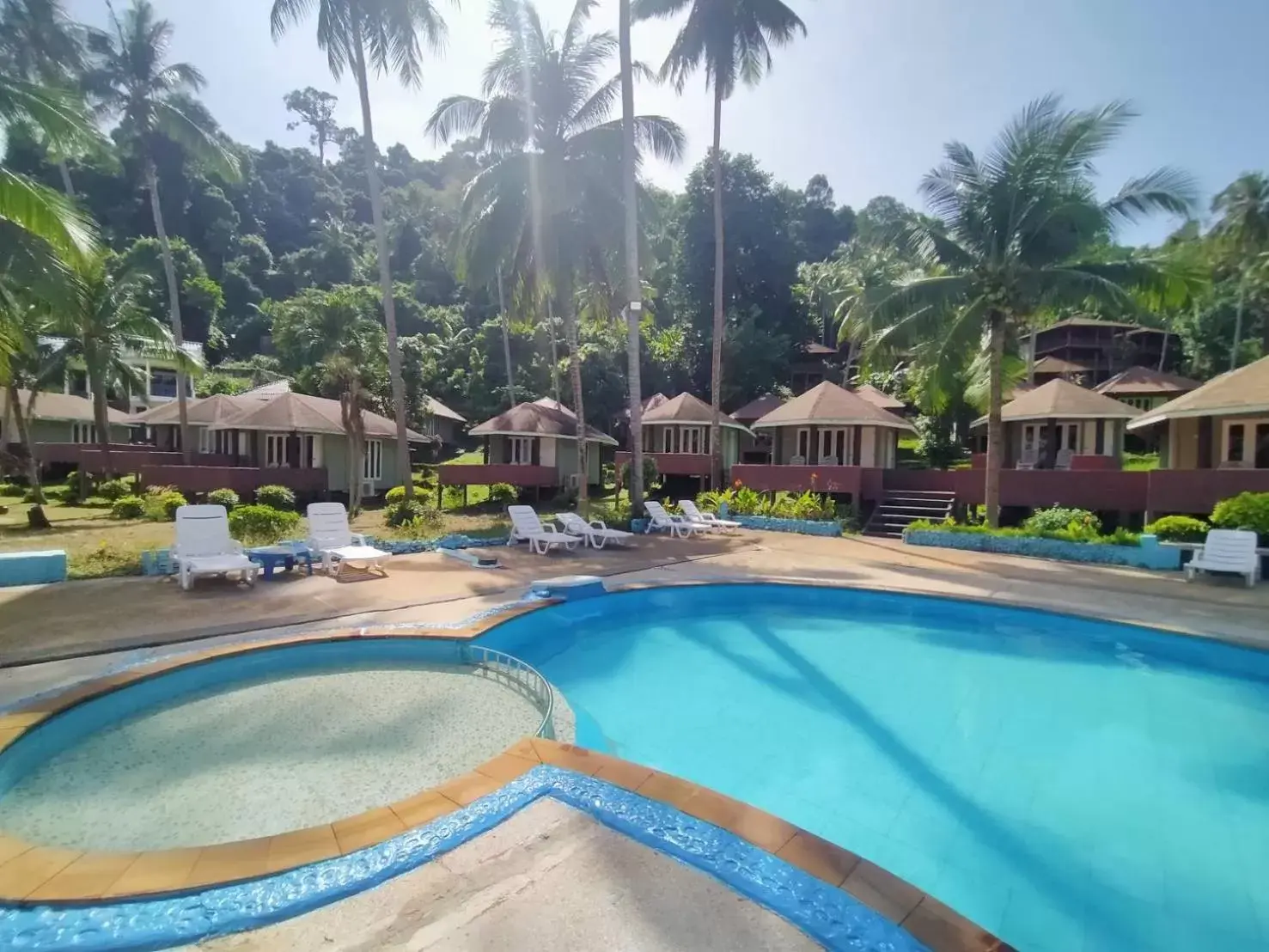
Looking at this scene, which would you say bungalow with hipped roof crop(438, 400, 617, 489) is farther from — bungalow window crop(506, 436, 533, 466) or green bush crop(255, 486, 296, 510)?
green bush crop(255, 486, 296, 510)

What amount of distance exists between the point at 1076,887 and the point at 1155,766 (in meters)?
2.49

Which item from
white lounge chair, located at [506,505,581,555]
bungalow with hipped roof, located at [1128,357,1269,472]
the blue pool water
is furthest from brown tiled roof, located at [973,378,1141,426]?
white lounge chair, located at [506,505,581,555]

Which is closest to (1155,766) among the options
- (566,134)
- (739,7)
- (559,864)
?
(559,864)

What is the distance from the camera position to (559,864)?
3229mm

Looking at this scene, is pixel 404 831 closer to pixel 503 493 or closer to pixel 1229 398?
pixel 1229 398

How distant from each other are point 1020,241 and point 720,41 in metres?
11.1

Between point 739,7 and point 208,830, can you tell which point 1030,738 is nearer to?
point 208,830

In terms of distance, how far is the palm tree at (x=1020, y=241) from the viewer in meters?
14.3

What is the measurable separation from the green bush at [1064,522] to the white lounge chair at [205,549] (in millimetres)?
16094

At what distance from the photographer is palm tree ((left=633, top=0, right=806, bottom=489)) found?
782 inches

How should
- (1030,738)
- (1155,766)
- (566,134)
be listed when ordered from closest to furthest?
(1155,766)
(1030,738)
(566,134)

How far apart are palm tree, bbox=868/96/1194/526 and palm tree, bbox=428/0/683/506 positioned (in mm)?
8023

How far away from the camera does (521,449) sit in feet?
85.8

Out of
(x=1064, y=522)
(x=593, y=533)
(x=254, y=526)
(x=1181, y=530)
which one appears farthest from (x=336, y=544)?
(x=1181, y=530)
